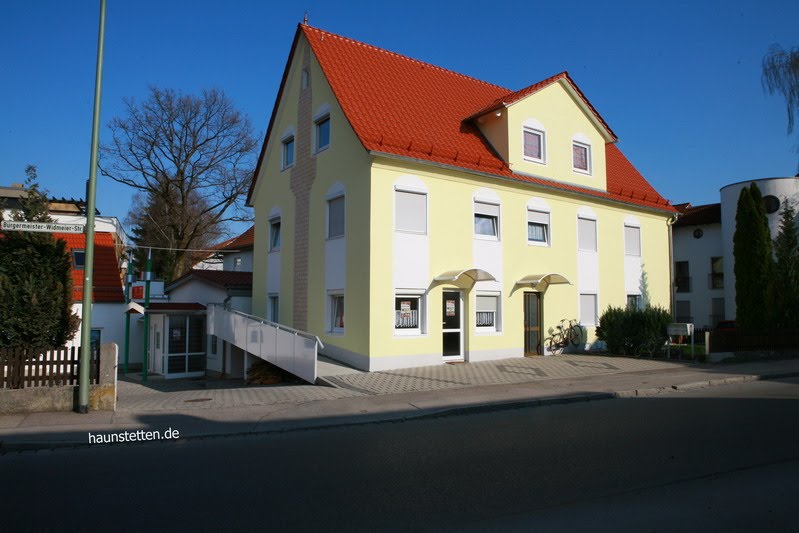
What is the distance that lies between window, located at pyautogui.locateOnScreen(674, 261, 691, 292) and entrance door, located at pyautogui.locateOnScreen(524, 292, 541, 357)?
1884cm

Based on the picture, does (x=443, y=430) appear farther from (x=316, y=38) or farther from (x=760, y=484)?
(x=316, y=38)

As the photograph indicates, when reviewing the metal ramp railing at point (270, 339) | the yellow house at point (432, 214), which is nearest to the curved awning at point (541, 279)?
the yellow house at point (432, 214)

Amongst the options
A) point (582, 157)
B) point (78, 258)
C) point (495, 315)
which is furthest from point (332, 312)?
point (78, 258)

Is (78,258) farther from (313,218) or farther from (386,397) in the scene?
(386,397)

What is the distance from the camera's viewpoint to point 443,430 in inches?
352

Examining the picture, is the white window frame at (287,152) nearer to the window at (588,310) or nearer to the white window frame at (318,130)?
the white window frame at (318,130)

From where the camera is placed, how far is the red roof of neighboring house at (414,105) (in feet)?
55.6

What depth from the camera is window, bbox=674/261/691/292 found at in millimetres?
34062

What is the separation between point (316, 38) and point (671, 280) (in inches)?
669

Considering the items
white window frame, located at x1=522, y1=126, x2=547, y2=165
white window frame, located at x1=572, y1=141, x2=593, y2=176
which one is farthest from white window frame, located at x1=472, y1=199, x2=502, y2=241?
white window frame, located at x1=572, y1=141, x2=593, y2=176

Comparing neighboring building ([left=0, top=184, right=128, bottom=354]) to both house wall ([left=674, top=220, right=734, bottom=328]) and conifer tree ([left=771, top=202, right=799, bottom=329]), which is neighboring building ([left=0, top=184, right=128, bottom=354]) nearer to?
conifer tree ([left=771, top=202, right=799, bottom=329])

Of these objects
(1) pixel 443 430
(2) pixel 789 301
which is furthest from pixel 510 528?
(2) pixel 789 301

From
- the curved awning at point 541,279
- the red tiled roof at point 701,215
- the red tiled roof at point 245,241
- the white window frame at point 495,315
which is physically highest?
the red tiled roof at point 701,215

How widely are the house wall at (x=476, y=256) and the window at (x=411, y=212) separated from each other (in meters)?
0.22
